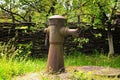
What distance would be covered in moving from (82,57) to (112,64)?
1557 mm

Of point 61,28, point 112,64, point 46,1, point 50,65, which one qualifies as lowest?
point 112,64

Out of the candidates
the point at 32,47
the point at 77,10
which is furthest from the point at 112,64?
the point at 32,47

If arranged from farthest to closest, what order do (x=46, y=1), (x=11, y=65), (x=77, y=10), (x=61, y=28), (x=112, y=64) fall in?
(x=46, y=1)
(x=77, y=10)
(x=112, y=64)
(x=11, y=65)
(x=61, y=28)

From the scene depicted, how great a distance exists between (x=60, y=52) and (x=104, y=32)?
6.87 m

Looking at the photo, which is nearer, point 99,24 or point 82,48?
point 99,24

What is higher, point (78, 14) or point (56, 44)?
point (78, 14)

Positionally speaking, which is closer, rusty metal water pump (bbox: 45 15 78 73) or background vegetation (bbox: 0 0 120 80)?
rusty metal water pump (bbox: 45 15 78 73)

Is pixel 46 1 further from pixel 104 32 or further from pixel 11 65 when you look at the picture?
pixel 11 65

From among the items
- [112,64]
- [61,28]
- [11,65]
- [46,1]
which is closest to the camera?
[61,28]

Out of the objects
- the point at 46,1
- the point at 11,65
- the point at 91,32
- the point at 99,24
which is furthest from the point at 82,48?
the point at 11,65

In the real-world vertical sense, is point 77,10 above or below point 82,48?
above

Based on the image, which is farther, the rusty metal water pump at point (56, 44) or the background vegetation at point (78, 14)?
the background vegetation at point (78, 14)

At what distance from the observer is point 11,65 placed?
6031 millimetres

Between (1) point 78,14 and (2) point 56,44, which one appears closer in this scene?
(2) point 56,44
